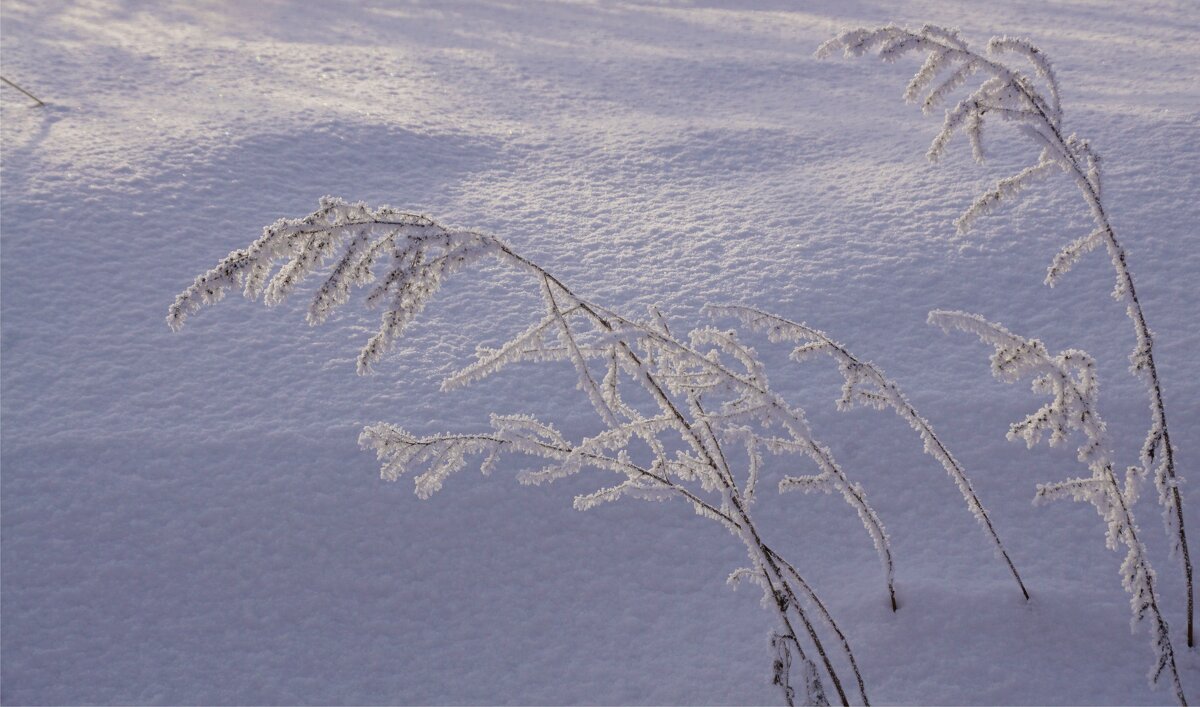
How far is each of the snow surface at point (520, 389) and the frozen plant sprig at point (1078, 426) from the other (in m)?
0.30

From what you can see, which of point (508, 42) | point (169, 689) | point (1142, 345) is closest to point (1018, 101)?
point (1142, 345)

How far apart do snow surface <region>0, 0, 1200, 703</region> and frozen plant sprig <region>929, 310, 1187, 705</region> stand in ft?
0.99

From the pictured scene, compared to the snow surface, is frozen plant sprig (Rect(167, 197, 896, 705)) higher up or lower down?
higher up

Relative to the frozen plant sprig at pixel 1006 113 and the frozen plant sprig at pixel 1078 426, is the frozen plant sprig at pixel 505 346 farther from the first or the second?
the frozen plant sprig at pixel 1006 113

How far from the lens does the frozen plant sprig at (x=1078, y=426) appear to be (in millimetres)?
1870

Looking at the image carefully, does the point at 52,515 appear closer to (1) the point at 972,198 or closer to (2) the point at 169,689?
(2) the point at 169,689

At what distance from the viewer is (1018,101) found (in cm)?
191

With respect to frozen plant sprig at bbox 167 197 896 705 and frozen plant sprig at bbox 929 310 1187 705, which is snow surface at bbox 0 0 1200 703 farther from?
frozen plant sprig at bbox 167 197 896 705

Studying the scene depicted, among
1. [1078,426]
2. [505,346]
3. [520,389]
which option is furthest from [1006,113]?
[520,389]

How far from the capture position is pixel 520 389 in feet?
11.1

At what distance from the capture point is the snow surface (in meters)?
2.51

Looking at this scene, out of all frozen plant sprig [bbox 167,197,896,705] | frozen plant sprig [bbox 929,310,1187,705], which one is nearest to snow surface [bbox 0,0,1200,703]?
frozen plant sprig [bbox 929,310,1187,705]

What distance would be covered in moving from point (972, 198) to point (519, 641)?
3.15 meters

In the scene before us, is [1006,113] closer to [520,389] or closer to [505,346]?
[505,346]
